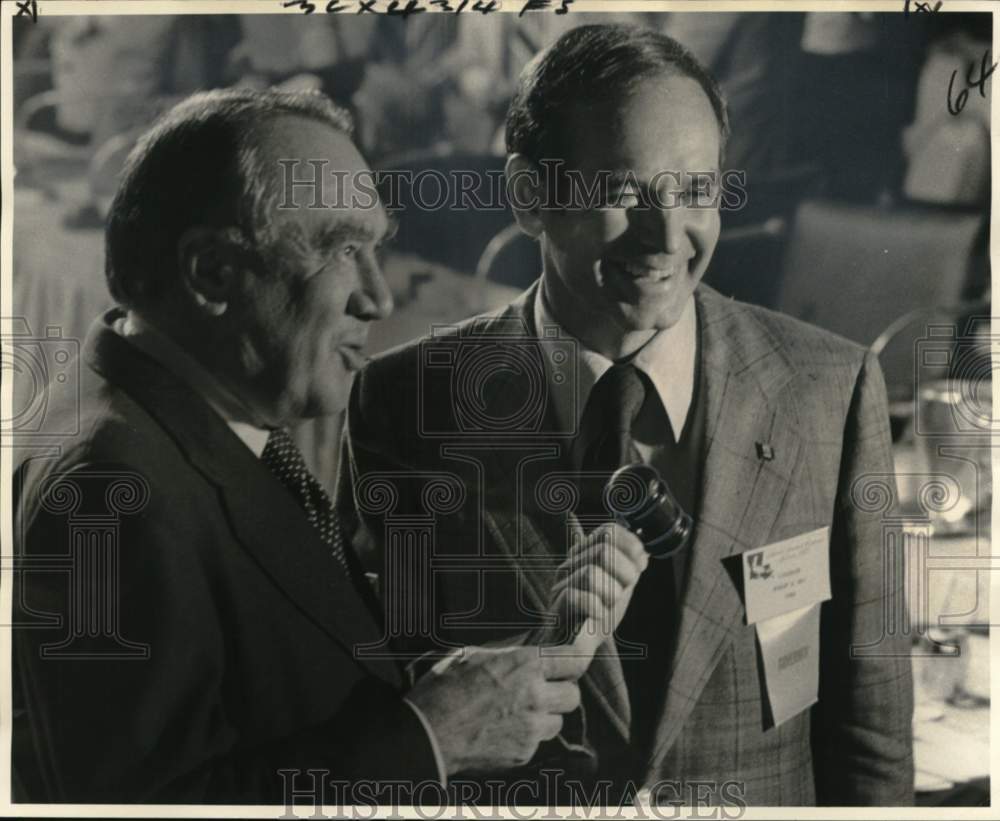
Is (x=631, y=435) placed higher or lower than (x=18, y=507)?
higher

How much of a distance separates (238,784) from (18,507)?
79cm

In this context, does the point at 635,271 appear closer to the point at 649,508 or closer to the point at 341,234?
the point at 649,508

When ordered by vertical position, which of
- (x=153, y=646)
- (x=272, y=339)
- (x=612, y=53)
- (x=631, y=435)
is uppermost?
(x=612, y=53)

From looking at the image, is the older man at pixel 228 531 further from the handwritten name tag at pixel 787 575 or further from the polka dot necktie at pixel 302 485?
the handwritten name tag at pixel 787 575

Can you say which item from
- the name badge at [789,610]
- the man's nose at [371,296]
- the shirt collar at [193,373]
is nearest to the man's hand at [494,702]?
the name badge at [789,610]

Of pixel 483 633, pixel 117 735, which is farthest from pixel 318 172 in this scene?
pixel 117 735

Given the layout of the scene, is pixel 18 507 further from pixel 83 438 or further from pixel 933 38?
pixel 933 38

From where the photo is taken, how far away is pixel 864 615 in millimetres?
2633

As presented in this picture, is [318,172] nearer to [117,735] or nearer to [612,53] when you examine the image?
[612,53]

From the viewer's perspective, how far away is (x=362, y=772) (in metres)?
2.57

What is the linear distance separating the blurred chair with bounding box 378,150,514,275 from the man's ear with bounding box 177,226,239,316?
0.36 m

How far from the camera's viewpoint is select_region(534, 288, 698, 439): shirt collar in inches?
102

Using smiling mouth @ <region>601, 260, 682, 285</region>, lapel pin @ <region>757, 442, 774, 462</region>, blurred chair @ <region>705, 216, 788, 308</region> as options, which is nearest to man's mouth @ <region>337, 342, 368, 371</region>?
smiling mouth @ <region>601, 260, 682, 285</region>

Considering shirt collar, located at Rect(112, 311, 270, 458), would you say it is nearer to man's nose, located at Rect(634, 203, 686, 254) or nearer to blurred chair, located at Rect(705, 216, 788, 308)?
man's nose, located at Rect(634, 203, 686, 254)
